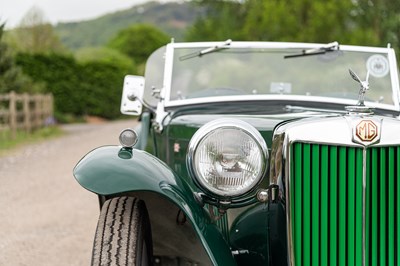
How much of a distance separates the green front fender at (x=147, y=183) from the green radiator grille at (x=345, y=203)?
406 mm

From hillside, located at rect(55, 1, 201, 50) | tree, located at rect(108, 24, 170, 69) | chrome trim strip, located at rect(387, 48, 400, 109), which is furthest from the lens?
hillside, located at rect(55, 1, 201, 50)

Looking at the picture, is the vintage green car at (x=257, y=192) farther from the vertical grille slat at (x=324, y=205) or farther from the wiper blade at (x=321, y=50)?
the wiper blade at (x=321, y=50)

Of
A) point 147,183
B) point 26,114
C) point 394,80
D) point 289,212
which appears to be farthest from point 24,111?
point 289,212

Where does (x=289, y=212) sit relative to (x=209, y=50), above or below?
below

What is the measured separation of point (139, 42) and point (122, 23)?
39079 millimetres

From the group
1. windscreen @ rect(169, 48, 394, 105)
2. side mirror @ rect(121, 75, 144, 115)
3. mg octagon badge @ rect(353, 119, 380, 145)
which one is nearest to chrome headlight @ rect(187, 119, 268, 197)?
mg octagon badge @ rect(353, 119, 380, 145)

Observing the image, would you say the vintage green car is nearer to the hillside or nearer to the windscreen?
the windscreen

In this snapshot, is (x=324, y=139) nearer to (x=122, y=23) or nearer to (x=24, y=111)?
(x=24, y=111)

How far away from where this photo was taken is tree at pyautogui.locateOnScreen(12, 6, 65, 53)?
47562 millimetres

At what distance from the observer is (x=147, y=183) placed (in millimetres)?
3023

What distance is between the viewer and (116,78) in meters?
37.1

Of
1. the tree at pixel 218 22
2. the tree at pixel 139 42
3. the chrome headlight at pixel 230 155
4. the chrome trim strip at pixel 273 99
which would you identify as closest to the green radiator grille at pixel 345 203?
the chrome headlight at pixel 230 155

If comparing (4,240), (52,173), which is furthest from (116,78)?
(4,240)

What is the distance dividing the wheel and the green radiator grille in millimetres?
697
